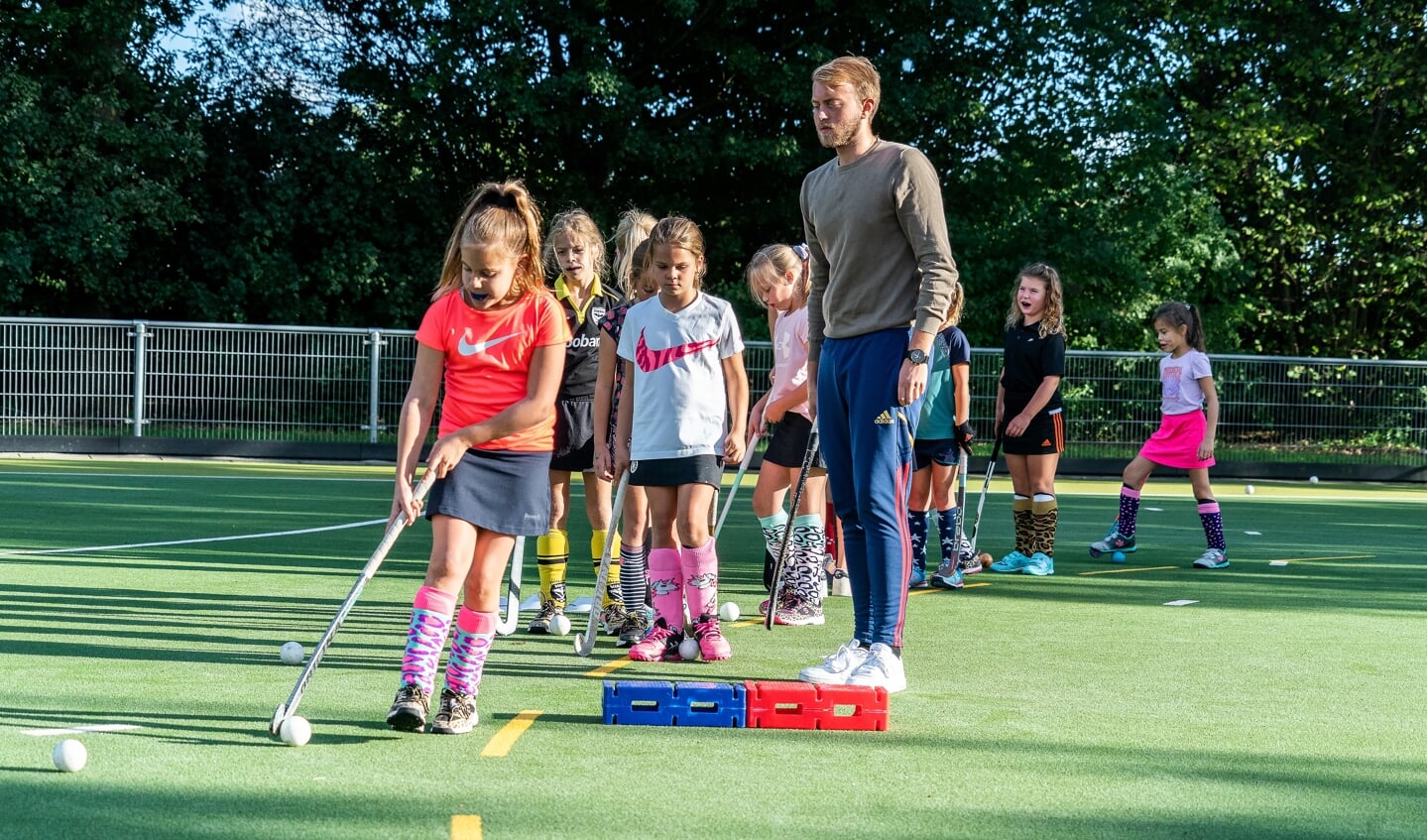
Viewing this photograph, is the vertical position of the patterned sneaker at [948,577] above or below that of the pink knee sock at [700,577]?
below

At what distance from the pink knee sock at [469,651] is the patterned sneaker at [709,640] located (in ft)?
4.68

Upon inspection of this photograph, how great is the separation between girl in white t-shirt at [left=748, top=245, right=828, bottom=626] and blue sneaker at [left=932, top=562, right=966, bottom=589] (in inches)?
54.7

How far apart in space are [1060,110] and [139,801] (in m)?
26.0

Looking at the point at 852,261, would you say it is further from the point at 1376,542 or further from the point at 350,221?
the point at 350,221

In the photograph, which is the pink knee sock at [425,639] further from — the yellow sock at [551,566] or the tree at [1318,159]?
the tree at [1318,159]

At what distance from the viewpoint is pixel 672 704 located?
456 centimetres

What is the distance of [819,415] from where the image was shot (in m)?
5.45

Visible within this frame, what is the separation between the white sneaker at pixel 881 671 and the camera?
16.6 ft

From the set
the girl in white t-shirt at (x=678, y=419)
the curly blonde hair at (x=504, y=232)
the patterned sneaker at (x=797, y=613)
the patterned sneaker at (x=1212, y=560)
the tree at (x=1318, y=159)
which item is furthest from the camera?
the tree at (x=1318, y=159)

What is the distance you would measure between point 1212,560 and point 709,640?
4.83 metres

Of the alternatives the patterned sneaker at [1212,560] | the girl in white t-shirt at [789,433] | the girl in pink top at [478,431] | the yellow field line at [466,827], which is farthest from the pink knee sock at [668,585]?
the patterned sneaker at [1212,560]

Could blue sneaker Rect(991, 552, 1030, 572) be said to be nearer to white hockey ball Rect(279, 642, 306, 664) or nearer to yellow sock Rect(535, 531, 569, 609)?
yellow sock Rect(535, 531, 569, 609)

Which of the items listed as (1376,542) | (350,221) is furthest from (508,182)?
(350,221)

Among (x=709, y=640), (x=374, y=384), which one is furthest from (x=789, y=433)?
(x=374, y=384)
